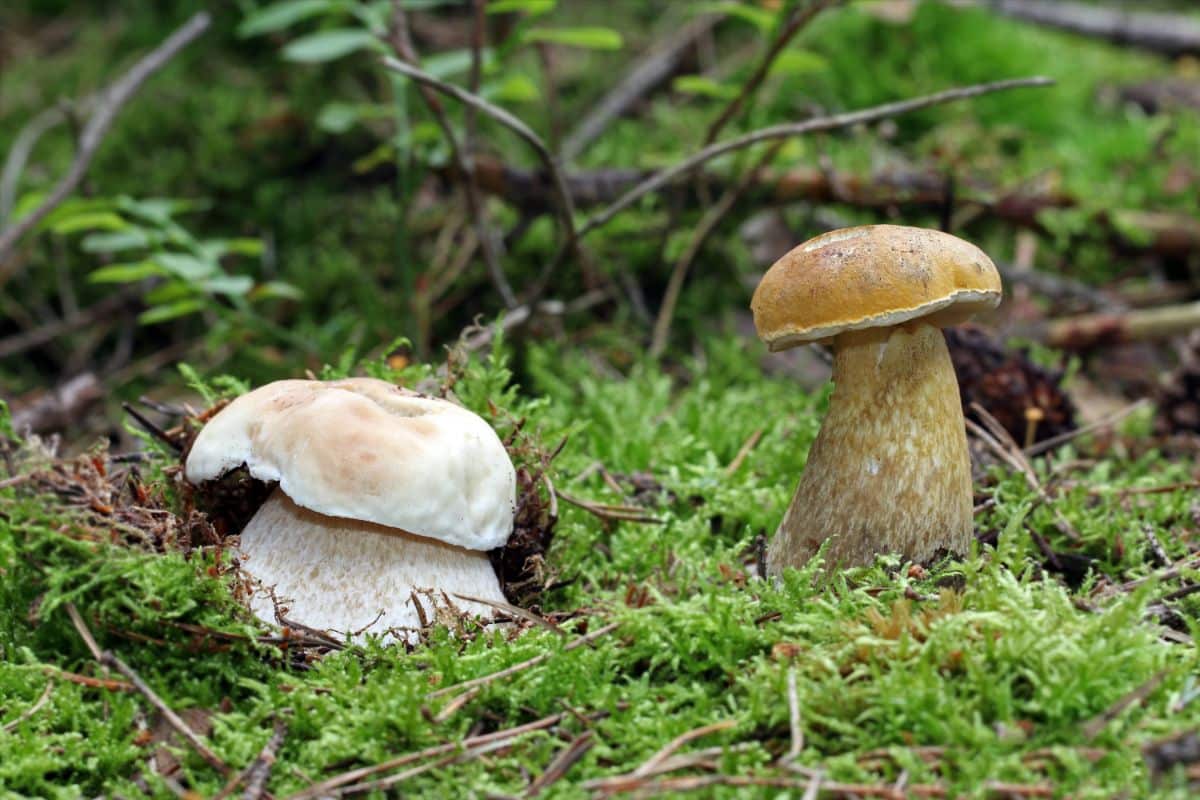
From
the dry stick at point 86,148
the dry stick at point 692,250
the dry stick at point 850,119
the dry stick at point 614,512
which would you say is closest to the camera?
the dry stick at point 614,512

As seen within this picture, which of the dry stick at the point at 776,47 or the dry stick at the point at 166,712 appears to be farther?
the dry stick at the point at 776,47

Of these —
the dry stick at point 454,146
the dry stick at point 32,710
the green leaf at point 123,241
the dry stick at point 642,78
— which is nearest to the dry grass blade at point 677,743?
the dry stick at point 32,710

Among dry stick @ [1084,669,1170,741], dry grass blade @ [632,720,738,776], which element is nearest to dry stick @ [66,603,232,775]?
dry grass blade @ [632,720,738,776]

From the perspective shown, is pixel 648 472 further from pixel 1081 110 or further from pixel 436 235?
pixel 1081 110

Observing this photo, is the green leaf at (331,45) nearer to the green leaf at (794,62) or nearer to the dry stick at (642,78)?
the green leaf at (794,62)

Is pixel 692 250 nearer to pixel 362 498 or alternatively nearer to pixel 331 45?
pixel 331 45
